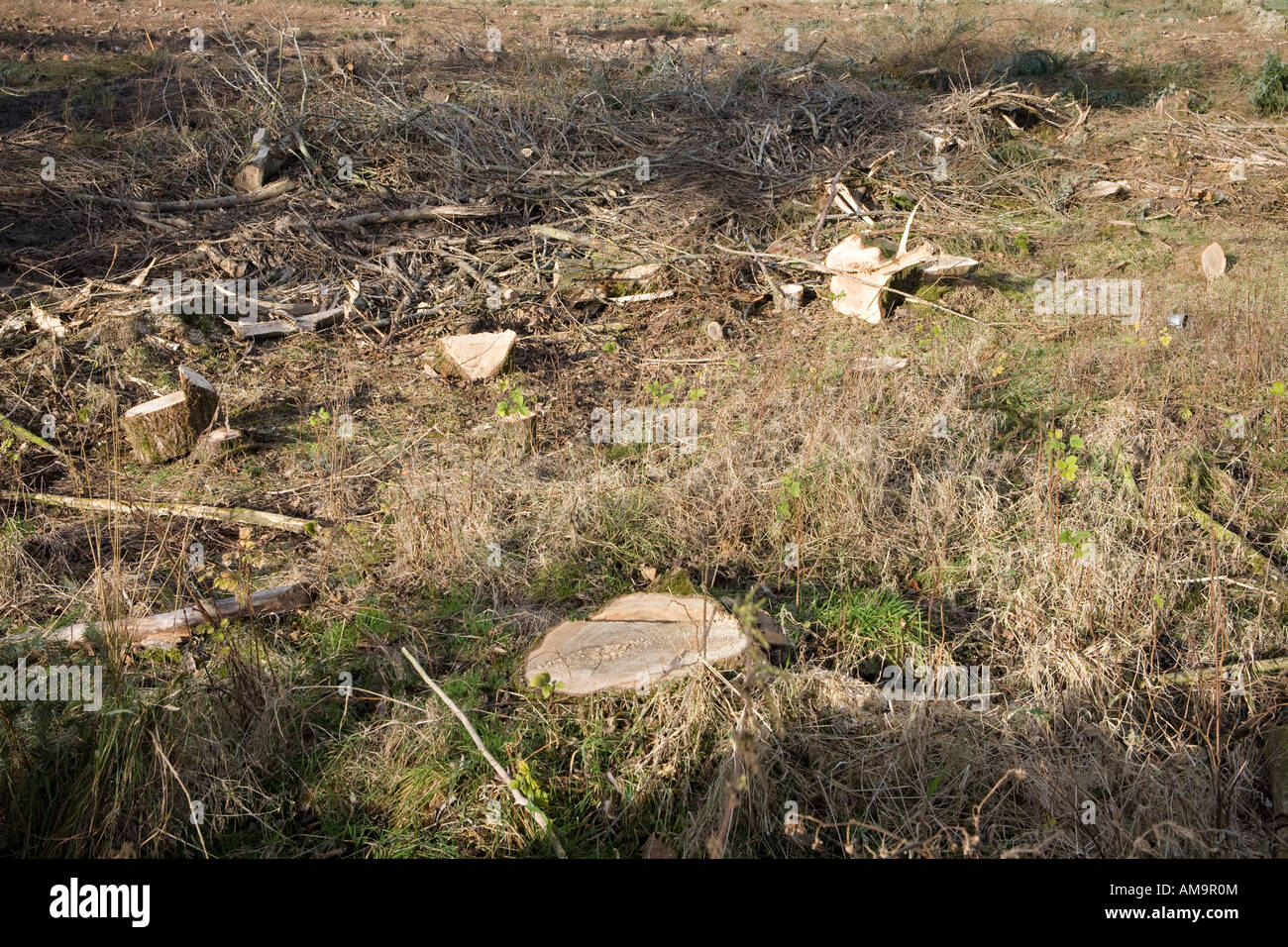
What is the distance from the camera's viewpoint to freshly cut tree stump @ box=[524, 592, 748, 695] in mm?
3111

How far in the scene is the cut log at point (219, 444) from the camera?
509 centimetres

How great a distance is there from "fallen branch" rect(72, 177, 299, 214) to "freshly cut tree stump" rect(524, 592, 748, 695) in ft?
19.7

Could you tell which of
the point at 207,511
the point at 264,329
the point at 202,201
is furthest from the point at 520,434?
the point at 202,201

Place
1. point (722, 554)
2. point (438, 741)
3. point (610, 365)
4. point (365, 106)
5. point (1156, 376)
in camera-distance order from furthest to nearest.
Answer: point (365, 106) → point (610, 365) → point (1156, 376) → point (722, 554) → point (438, 741)

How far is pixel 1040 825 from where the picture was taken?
272 cm

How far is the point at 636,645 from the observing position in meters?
3.21

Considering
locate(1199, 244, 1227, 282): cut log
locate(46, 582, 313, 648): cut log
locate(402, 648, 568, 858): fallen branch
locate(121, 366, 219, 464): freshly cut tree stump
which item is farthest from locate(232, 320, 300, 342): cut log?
locate(1199, 244, 1227, 282): cut log

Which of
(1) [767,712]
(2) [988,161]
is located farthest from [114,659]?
(2) [988,161]

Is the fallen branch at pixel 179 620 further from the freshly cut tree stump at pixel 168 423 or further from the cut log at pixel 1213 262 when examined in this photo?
the cut log at pixel 1213 262

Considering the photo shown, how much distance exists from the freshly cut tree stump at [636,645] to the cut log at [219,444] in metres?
2.83

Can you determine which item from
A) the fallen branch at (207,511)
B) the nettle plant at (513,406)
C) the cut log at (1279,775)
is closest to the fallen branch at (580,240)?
the nettle plant at (513,406)

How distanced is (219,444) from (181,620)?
1.94m
